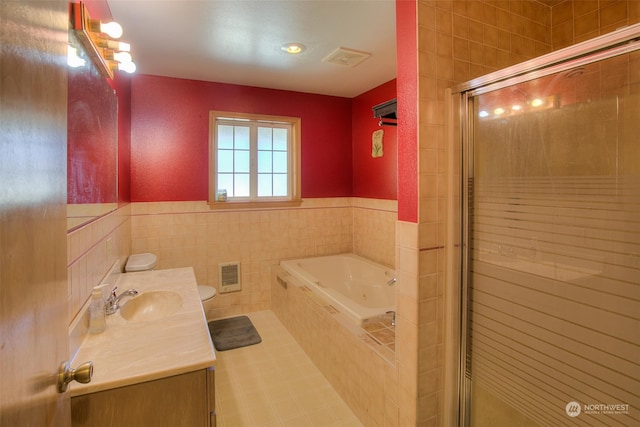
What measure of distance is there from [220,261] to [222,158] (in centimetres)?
112

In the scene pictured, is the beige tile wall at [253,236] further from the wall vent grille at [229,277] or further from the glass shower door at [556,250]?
the glass shower door at [556,250]

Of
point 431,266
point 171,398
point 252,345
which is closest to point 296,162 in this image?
point 252,345

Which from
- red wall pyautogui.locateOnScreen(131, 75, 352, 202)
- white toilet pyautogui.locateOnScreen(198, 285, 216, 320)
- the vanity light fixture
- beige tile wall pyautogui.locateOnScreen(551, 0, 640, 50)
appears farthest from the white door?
red wall pyautogui.locateOnScreen(131, 75, 352, 202)

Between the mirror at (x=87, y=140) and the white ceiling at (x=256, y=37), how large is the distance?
66 cm

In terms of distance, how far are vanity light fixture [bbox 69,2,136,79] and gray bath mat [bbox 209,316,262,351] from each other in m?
2.25

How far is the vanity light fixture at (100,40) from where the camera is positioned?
128cm

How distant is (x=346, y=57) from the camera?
2.79 metres

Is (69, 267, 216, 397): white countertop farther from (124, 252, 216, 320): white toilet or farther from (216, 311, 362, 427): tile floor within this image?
(124, 252, 216, 320): white toilet

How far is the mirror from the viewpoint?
120cm

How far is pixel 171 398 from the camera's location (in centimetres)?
113

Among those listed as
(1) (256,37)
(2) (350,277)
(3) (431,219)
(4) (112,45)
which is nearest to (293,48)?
(1) (256,37)

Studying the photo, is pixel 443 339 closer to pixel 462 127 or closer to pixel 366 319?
pixel 366 319

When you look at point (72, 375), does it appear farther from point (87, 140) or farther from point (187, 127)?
point (187, 127)

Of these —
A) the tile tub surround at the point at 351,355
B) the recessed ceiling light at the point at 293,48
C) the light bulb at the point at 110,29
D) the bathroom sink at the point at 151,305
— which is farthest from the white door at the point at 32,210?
the recessed ceiling light at the point at 293,48
